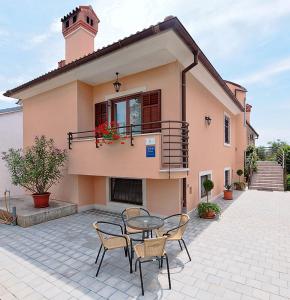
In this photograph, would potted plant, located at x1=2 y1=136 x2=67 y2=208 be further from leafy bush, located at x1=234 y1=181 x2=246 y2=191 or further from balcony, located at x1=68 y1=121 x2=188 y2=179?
leafy bush, located at x1=234 y1=181 x2=246 y2=191

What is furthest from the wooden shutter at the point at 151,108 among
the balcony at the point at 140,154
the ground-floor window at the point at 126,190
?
the ground-floor window at the point at 126,190

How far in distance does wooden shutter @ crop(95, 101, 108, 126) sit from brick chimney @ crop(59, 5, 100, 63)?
13.3ft

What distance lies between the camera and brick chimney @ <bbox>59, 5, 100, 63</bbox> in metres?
11.2

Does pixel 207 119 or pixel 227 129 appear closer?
pixel 207 119

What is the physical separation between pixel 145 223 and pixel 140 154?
2.45 m

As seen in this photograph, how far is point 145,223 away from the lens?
15.3 feet

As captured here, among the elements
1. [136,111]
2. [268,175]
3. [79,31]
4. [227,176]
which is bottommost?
[268,175]

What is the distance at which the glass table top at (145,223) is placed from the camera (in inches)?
174

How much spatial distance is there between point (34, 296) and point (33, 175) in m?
5.22

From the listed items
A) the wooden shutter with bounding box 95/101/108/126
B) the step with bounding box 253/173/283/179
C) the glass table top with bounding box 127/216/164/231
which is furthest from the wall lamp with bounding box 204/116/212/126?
the step with bounding box 253/173/283/179

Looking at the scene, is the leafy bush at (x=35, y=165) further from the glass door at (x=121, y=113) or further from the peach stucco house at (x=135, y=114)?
the glass door at (x=121, y=113)

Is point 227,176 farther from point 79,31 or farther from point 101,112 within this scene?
point 79,31

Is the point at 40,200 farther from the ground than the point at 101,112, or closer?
closer

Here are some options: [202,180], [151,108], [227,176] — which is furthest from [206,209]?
[227,176]
